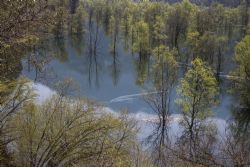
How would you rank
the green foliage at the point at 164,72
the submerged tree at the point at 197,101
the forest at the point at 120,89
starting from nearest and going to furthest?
1. the forest at the point at 120,89
2. the submerged tree at the point at 197,101
3. the green foliage at the point at 164,72

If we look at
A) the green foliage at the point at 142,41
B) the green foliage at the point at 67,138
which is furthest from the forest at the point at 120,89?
the green foliage at the point at 142,41

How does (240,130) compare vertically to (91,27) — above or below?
below

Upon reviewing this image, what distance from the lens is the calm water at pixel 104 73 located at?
177ft

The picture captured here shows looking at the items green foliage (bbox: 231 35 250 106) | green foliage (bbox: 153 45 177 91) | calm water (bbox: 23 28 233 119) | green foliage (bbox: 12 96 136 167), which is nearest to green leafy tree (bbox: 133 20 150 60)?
calm water (bbox: 23 28 233 119)

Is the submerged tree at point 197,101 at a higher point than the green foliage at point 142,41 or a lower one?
lower

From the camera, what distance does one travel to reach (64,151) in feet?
69.9

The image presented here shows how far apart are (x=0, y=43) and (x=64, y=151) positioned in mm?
12053

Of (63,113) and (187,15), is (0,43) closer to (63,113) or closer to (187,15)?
(63,113)

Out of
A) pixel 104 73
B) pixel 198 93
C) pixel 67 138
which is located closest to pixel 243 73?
pixel 198 93

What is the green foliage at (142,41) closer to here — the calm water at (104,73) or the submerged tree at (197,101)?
the calm water at (104,73)

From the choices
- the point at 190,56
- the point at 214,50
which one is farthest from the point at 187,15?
the point at 214,50

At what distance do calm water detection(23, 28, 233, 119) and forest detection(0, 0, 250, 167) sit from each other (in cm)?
21

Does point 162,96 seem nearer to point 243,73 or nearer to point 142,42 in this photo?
point 243,73

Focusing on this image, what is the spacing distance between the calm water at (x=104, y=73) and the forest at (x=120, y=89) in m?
0.21
